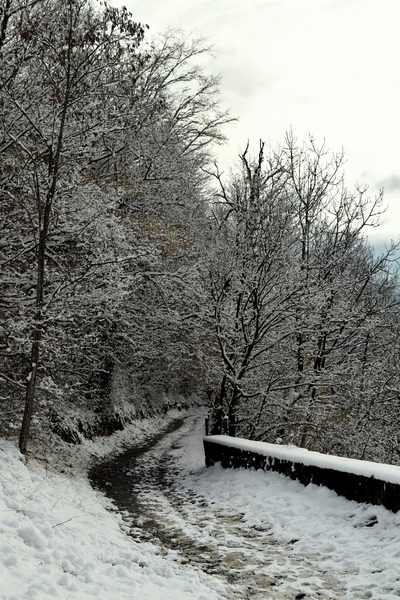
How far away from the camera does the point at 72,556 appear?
473cm

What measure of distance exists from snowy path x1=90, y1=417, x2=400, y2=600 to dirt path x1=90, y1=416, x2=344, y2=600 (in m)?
0.01

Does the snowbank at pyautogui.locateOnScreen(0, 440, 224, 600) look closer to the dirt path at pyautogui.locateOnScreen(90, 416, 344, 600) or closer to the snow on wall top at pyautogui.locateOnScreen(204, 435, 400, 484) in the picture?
the dirt path at pyautogui.locateOnScreen(90, 416, 344, 600)

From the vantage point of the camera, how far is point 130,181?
16.5m

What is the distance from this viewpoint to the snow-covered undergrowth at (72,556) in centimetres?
395

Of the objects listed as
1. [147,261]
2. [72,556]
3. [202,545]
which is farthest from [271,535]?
[147,261]

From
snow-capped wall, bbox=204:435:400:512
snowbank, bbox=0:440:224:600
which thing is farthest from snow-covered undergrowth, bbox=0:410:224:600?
snow-capped wall, bbox=204:435:400:512

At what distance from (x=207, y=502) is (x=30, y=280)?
6153 millimetres

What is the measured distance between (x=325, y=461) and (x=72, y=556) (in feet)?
14.5

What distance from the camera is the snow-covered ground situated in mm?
4355

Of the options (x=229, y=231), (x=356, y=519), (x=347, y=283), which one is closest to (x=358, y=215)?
(x=347, y=283)

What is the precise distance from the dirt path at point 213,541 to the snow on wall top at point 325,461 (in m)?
1.45

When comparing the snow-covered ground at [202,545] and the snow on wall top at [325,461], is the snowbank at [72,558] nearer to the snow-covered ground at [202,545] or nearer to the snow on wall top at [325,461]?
the snow-covered ground at [202,545]

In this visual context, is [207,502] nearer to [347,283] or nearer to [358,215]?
[347,283]

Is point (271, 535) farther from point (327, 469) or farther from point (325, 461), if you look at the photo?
point (325, 461)
